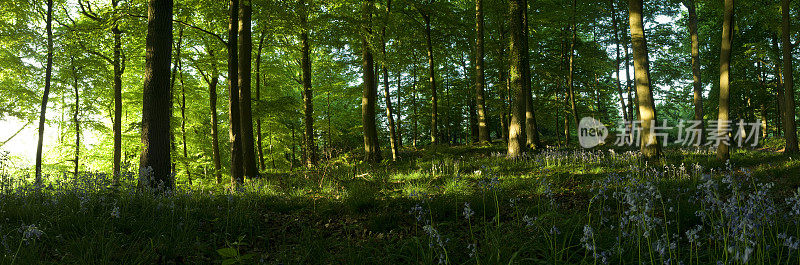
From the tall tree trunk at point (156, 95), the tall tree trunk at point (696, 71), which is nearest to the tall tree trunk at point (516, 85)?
the tall tree trunk at point (156, 95)

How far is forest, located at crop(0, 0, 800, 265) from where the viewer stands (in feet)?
10.7

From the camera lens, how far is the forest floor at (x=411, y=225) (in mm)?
2783

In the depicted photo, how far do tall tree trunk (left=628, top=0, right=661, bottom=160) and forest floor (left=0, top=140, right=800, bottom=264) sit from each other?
237 centimetres

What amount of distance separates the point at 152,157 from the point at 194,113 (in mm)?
16830

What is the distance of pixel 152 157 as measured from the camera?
636 cm

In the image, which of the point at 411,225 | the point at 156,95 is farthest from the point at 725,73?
the point at 156,95

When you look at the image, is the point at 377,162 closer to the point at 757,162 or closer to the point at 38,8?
the point at 757,162

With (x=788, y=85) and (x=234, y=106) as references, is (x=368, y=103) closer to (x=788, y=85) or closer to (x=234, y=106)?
(x=234, y=106)

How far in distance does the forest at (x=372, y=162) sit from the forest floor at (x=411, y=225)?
4 cm

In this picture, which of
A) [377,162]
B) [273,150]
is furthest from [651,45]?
[273,150]
